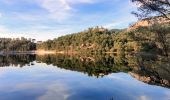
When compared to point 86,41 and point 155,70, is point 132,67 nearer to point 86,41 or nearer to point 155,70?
point 155,70

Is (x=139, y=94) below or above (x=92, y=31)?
below

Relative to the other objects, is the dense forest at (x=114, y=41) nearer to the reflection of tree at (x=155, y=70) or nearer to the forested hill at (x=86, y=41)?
the forested hill at (x=86, y=41)

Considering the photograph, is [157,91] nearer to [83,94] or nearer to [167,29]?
[83,94]

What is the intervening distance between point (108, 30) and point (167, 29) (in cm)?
14033

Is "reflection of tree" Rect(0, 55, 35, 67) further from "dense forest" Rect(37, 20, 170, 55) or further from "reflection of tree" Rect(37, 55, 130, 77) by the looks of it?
"dense forest" Rect(37, 20, 170, 55)

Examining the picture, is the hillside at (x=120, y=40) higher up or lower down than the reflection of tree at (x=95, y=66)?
higher up

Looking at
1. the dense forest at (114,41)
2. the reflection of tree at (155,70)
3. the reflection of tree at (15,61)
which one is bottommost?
the reflection of tree at (15,61)

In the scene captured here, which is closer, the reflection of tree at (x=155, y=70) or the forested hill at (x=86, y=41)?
the reflection of tree at (x=155, y=70)

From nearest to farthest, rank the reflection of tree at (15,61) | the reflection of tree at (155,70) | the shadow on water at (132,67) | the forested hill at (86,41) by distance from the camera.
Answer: the reflection of tree at (155,70)
the shadow on water at (132,67)
the reflection of tree at (15,61)
the forested hill at (86,41)

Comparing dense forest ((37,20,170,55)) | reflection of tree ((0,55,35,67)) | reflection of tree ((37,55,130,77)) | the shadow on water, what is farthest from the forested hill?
the shadow on water

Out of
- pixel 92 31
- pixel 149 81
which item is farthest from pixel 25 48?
pixel 149 81

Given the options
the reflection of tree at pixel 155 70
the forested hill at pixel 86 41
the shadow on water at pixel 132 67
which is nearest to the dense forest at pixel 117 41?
the forested hill at pixel 86 41

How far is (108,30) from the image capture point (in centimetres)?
15475

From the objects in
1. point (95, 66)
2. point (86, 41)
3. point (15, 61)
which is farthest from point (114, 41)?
point (95, 66)
